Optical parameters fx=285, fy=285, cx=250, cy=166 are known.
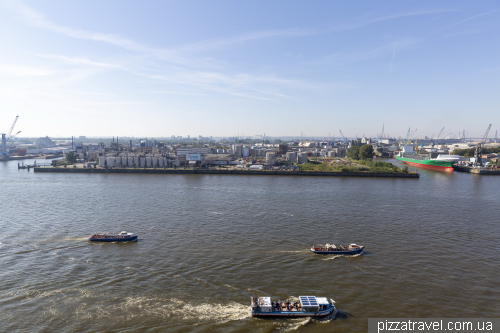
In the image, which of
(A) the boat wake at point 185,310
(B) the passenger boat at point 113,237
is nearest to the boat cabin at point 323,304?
(A) the boat wake at point 185,310

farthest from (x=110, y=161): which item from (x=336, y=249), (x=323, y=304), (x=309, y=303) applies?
(x=323, y=304)

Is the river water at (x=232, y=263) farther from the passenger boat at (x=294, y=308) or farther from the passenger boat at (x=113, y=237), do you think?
the passenger boat at (x=113, y=237)

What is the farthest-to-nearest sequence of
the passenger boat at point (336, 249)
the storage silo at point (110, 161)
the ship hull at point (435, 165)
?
the ship hull at point (435, 165), the storage silo at point (110, 161), the passenger boat at point (336, 249)

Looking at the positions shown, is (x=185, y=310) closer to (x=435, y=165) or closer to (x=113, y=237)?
(x=113, y=237)

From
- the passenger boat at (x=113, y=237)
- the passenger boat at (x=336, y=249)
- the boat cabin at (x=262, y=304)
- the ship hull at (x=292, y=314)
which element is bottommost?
the ship hull at (x=292, y=314)

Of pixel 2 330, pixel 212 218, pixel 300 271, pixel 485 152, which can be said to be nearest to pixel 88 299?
pixel 2 330

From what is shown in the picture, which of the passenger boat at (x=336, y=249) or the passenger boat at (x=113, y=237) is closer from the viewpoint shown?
the passenger boat at (x=336, y=249)
